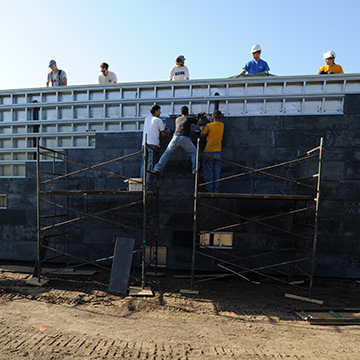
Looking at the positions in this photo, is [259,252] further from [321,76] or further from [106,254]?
[321,76]

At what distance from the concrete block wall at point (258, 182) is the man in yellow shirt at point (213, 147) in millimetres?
499

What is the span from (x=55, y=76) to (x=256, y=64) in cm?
697

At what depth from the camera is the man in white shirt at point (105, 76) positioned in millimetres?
8094

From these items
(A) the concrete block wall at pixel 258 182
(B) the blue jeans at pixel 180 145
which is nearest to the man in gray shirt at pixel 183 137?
(B) the blue jeans at pixel 180 145

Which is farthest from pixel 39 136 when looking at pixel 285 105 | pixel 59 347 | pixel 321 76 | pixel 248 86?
pixel 321 76

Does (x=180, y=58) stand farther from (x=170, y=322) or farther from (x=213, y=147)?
(x=170, y=322)

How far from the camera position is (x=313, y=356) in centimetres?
378

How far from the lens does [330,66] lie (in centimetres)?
709

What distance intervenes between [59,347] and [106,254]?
3418 mm

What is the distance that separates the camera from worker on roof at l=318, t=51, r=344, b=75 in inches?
276

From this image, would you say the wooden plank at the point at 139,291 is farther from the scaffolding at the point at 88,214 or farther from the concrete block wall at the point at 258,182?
the concrete block wall at the point at 258,182

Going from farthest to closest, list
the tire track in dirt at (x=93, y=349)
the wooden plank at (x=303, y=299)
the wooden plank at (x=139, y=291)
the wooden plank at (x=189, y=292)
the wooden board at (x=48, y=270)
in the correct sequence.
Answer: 1. the wooden board at (x=48, y=270)
2. the wooden plank at (x=189, y=292)
3. the wooden plank at (x=139, y=291)
4. the wooden plank at (x=303, y=299)
5. the tire track in dirt at (x=93, y=349)

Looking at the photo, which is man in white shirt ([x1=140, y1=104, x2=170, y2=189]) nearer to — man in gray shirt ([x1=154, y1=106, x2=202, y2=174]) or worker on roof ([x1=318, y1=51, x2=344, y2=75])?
man in gray shirt ([x1=154, y1=106, x2=202, y2=174])

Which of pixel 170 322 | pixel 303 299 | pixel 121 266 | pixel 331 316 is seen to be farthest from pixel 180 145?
pixel 331 316
